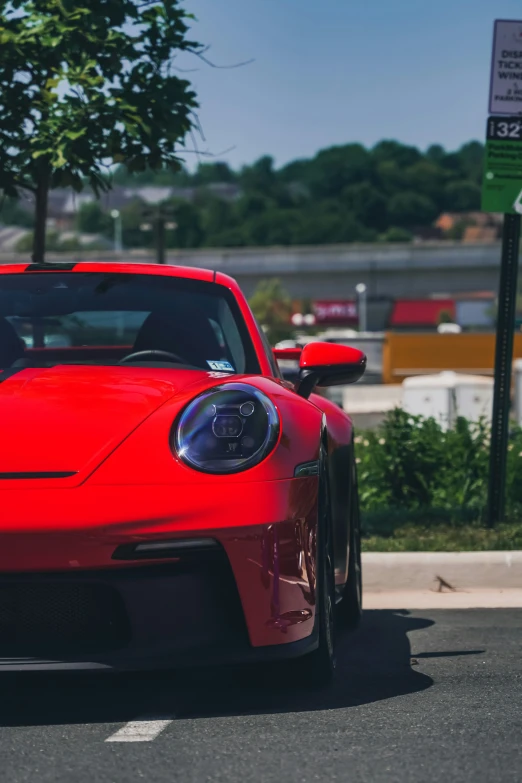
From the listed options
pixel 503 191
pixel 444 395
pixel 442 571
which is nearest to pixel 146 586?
pixel 442 571

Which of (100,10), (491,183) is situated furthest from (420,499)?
(100,10)

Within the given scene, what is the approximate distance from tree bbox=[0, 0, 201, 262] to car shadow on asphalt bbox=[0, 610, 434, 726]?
13.2 feet

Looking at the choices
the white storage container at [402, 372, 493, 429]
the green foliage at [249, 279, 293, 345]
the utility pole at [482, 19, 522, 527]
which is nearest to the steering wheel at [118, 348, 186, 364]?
the utility pole at [482, 19, 522, 527]

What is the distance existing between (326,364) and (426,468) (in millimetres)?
4212

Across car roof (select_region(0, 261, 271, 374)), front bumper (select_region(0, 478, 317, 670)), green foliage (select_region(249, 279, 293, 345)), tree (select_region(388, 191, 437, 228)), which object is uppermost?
tree (select_region(388, 191, 437, 228))

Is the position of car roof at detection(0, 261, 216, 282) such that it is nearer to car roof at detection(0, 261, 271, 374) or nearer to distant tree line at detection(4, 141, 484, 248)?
car roof at detection(0, 261, 271, 374)

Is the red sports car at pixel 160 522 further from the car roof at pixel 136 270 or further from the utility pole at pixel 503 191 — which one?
the utility pole at pixel 503 191

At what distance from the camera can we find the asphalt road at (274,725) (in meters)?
3.04

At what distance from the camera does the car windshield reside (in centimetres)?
459

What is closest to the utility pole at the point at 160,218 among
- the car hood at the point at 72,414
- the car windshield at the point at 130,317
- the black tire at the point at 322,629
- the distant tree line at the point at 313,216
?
the car windshield at the point at 130,317

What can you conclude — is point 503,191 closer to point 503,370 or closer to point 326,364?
point 503,370

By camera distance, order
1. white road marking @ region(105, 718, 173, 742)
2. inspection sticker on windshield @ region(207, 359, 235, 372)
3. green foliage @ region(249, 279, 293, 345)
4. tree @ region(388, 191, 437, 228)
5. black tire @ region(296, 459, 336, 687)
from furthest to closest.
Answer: tree @ region(388, 191, 437, 228), green foliage @ region(249, 279, 293, 345), inspection sticker on windshield @ region(207, 359, 235, 372), black tire @ region(296, 459, 336, 687), white road marking @ region(105, 718, 173, 742)

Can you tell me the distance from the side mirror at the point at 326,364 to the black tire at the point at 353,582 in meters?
0.64

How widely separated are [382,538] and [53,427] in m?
3.72
